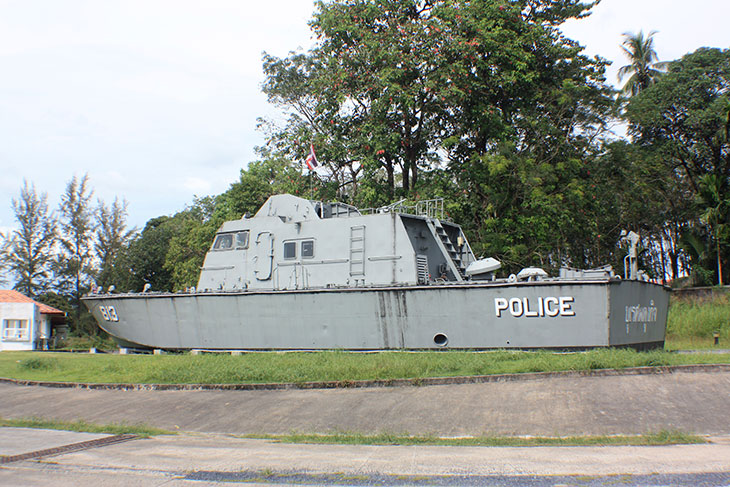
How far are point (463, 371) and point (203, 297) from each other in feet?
32.9

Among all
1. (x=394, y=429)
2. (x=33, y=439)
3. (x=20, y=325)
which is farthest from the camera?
(x=20, y=325)

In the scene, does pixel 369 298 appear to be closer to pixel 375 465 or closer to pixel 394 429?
pixel 394 429

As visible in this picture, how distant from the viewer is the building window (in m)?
26.4

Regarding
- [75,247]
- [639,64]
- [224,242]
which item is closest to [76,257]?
[75,247]

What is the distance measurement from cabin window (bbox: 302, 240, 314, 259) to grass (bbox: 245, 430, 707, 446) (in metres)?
9.90

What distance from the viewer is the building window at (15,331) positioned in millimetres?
26406

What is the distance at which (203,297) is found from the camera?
18781 mm

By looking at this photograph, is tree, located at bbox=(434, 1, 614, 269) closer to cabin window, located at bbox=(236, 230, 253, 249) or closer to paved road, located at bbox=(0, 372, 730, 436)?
cabin window, located at bbox=(236, 230, 253, 249)

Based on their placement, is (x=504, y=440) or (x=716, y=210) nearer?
(x=504, y=440)

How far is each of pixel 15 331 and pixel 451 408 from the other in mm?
24333

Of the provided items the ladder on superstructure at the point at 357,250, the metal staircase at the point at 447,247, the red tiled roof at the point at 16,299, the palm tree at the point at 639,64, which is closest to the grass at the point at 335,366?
the ladder on superstructure at the point at 357,250

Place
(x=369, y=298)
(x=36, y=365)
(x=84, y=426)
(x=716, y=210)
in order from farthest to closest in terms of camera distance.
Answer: (x=716, y=210) → (x=36, y=365) → (x=369, y=298) → (x=84, y=426)

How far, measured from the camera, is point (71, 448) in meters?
7.65

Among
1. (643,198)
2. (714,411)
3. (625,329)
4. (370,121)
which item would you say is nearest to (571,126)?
(643,198)
